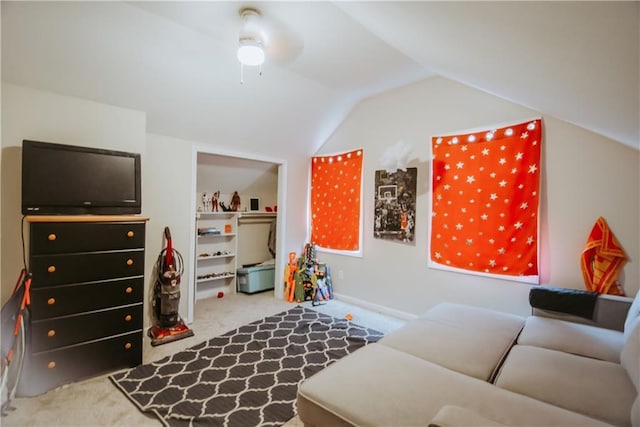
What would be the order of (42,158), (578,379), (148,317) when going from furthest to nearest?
(148,317) < (42,158) < (578,379)

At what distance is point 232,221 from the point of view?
4652 millimetres

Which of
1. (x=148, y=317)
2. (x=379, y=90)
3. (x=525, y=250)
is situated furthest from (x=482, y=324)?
(x=148, y=317)

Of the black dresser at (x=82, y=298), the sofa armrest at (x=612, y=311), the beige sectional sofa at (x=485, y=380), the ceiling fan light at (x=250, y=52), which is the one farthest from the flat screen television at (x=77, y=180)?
the sofa armrest at (x=612, y=311)

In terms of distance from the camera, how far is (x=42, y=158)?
2094mm

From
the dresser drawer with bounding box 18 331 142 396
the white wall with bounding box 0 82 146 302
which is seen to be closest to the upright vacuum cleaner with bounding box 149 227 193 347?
the dresser drawer with bounding box 18 331 142 396

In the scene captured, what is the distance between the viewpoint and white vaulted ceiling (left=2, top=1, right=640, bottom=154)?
1.05 m

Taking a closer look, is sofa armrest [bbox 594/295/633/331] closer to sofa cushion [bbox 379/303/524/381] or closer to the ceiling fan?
sofa cushion [bbox 379/303/524/381]

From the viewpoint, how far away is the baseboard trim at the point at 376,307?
139 inches

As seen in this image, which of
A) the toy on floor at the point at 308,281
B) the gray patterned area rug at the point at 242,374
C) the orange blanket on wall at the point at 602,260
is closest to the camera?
the gray patterned area rug at the point at 242,374

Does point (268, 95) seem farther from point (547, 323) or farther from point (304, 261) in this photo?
point (547, 323)

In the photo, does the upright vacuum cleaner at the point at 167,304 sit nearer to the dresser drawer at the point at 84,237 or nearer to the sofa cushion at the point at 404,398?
the dresser drawer at the point at 84,237

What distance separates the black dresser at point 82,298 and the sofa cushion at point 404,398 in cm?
173

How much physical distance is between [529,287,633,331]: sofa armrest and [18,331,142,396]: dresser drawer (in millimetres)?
3312

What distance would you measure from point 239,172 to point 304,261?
1.67 m
